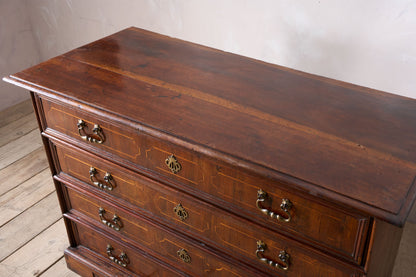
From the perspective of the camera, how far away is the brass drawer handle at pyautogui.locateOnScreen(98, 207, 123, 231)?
1.69 meters

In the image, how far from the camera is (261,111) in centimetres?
136

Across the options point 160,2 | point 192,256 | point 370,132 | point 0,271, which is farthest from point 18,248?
point 370,132

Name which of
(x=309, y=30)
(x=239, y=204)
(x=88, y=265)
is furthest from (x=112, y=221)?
(x=309, y=30)

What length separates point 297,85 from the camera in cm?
150

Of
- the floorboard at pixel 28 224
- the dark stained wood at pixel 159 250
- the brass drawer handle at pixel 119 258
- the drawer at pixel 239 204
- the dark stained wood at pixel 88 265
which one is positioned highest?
the drawer at pixel 239 204

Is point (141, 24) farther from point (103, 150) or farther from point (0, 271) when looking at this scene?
point (0, 271)

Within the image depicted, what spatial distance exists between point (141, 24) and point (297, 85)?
1293 millimetres

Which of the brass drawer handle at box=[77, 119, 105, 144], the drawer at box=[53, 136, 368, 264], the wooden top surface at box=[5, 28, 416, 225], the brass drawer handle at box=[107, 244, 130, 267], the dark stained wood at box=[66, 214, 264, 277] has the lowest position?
the brass drawer handle at box=[107, 244, 130, 267]

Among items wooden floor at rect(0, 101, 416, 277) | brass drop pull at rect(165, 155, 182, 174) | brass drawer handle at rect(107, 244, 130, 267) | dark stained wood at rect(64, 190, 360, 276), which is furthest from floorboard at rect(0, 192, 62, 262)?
brass drop pull at rect(165, 155, 182, 174)

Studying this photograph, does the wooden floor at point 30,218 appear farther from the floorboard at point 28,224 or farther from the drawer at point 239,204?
the drawer at point 239,204

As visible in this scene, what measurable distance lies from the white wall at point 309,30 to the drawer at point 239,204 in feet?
3.01

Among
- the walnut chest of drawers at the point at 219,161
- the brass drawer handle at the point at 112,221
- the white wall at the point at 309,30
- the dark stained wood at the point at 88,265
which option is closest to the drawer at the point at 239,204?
the walnut chest of drawers at the point at 219,161

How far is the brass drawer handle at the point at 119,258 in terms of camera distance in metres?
1.77

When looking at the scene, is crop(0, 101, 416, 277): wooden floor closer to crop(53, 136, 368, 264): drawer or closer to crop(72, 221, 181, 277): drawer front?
crop(72, 221, 181, 277): drawer front
